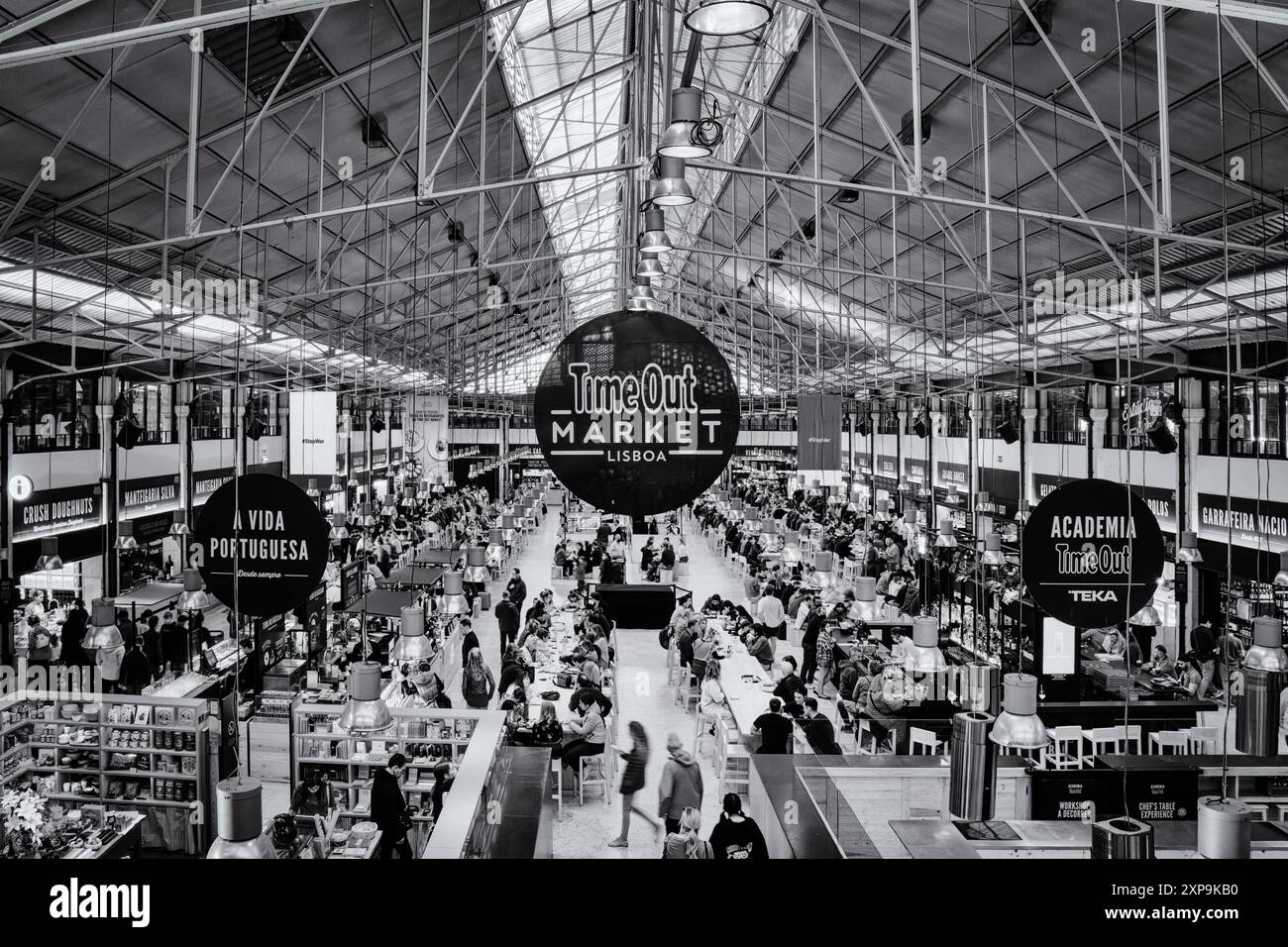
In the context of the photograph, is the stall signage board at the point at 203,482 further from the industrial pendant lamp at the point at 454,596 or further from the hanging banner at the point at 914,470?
the hanging banner at the point at 914,470

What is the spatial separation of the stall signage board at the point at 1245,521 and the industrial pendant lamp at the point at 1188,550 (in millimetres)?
487

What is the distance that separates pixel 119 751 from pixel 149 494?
1206 centimetres

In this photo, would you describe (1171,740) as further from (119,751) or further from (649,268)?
(119,751)

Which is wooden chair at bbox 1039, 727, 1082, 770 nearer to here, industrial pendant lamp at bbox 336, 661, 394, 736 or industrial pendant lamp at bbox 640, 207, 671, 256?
industrial pendant lamp at bbox 640, 207, 671, 256

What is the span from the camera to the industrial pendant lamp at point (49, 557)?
44.2 feet

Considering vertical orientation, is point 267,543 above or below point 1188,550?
above

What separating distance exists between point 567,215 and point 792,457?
73.9ft

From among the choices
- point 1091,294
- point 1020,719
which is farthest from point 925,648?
point 1091,294

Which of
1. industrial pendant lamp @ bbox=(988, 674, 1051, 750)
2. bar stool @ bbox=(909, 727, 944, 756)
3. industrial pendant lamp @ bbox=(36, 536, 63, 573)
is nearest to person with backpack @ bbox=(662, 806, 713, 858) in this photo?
industrial pendant lamp @ bbox=(988, 674, 1051, 750)

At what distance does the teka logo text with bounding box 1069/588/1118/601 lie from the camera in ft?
18.0

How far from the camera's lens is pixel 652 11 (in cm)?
736

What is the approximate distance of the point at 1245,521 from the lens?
47.8 ft
